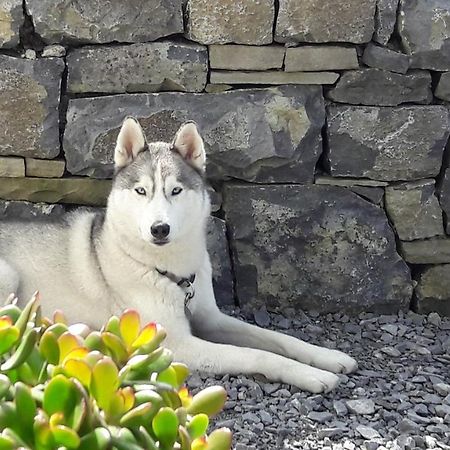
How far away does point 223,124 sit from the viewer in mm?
4160

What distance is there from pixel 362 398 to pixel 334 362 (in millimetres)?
313

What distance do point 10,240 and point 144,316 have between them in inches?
35.2

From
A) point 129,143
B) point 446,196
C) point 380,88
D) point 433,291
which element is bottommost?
point 433,291

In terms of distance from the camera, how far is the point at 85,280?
3.97m

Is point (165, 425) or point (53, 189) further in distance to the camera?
point (53, 189)

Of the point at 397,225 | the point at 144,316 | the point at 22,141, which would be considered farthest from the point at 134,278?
the point at 397,225

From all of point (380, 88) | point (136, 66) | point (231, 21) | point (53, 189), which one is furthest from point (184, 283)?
point (380, 88)

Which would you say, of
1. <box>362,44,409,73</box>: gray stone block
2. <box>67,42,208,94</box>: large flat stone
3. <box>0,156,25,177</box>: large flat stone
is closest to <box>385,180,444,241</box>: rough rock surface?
<box>362,44,409,73</box>: gray stone block

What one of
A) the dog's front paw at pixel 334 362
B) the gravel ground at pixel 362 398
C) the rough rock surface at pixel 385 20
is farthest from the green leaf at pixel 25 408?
the rough rock surface at pixel 385 20

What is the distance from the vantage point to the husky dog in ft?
11.9

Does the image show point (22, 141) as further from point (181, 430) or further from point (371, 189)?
point (181, 430)

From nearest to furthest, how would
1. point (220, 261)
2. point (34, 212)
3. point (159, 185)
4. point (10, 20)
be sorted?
point (159, 185), point (10, 20), point (34, 212), point (220, 261)

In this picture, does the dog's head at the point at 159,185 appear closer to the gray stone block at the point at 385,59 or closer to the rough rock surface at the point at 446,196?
the gray stone block at the point at 385,59

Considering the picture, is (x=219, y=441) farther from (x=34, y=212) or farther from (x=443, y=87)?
(x=443, y=87)
